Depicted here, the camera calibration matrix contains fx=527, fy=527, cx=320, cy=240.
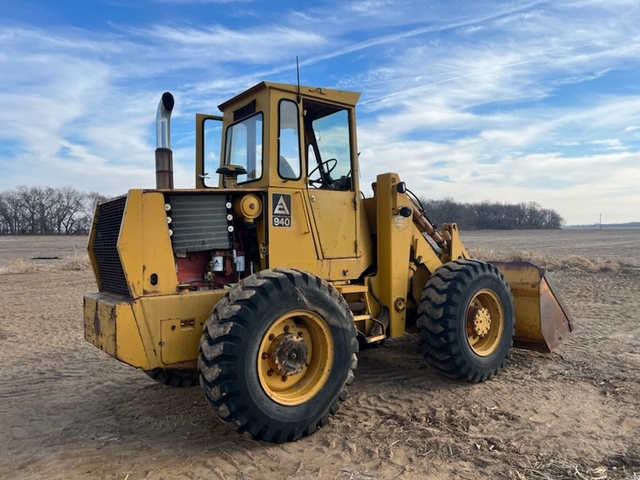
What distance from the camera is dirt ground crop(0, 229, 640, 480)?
3820mm

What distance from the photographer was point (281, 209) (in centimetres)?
479

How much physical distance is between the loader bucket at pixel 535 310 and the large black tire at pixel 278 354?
119 inches

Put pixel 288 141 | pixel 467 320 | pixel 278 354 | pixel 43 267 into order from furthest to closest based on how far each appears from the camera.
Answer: pixel 43 267 < pixel 467 320 < pixel 288 141 < pixel 278 354

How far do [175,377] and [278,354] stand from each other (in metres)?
1.90

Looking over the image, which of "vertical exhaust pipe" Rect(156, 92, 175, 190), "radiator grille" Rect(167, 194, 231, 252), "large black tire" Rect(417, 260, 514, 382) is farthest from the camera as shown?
"large black tire" Rect(417, 260, 514, 382)

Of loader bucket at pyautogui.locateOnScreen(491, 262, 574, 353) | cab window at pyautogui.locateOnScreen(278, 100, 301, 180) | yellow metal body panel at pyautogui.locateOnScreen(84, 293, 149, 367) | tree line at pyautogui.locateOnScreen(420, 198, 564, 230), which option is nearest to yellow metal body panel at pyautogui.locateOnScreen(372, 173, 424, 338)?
cab window at pyautogui.locateOnScreen(278, 100, 301, 180)

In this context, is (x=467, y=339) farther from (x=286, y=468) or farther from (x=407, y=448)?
(x=286, y=468)

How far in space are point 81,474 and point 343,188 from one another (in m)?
3.42

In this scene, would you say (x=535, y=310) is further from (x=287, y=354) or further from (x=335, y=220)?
(x=287, y=354)

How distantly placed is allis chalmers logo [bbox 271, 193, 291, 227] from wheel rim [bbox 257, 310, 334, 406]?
912 mm

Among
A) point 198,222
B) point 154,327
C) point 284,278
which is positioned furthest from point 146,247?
point 284,278

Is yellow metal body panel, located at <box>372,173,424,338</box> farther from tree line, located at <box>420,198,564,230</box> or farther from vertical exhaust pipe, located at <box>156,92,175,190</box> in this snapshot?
tree line, located at <box>420,198,564,230</box>

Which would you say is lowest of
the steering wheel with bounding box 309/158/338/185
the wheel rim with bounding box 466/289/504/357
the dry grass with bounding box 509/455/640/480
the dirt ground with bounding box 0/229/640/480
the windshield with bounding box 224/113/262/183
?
the dry grass with bounding box 509/455/640/480

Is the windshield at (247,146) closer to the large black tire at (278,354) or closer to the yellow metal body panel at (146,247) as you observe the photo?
the yellow metal body panel at (146,247)
